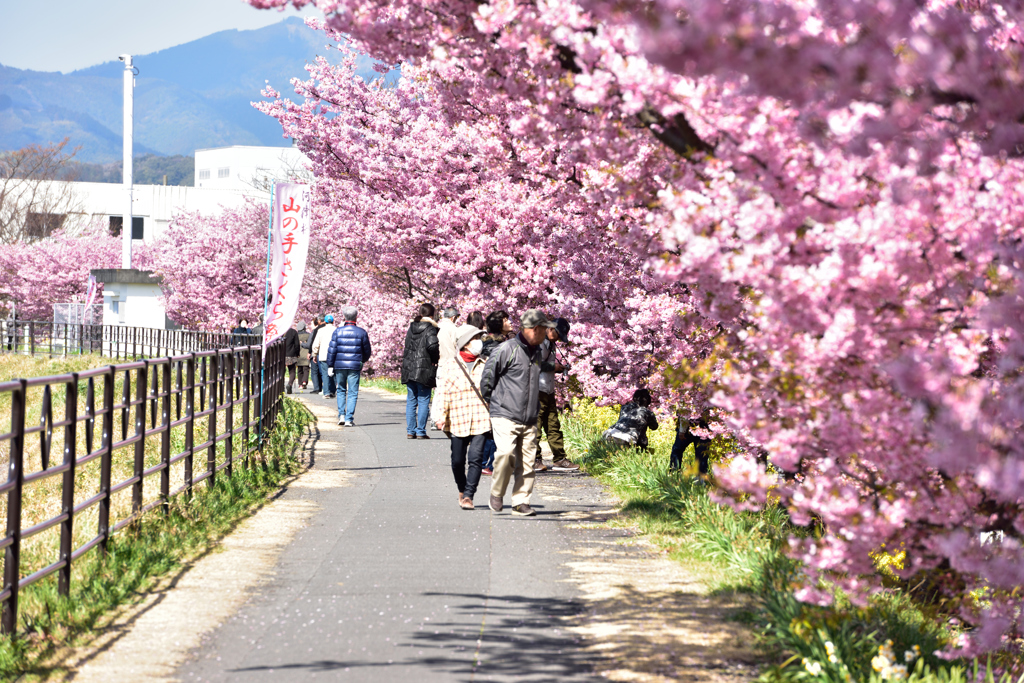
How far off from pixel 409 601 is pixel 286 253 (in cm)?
672

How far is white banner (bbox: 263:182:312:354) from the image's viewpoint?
12289mm

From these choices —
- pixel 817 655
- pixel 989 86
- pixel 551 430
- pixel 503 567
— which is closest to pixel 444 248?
pixel 551 430

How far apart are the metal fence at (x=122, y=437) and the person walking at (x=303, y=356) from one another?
1217 cm

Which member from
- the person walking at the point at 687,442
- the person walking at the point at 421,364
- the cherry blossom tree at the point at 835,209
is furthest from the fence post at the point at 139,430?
the person walking at the point at 421,364

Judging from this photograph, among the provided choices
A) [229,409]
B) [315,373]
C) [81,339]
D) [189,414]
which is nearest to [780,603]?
Answer: [189,414]

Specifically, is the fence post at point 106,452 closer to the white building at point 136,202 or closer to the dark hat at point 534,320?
the dark hat at point 534,320

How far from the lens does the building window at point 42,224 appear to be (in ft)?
226

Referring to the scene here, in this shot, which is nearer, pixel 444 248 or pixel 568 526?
pixel 568 526

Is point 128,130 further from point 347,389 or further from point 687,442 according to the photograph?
point 687,442

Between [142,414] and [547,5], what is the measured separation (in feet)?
14.5

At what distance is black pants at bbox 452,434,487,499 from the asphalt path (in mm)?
239

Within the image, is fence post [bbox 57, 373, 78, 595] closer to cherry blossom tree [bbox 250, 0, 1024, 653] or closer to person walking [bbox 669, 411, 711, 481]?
cherry blossom tree [bbox 250, 0, 1024, 653]

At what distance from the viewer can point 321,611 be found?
632cm

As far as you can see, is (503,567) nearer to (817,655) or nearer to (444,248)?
(817,655)
